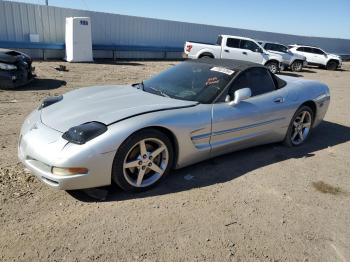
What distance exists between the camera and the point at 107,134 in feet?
11.3

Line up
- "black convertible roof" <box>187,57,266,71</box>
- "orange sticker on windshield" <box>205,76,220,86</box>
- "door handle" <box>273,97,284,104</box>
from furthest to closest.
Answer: "door handle" <box>273,97,284,104</box>
"black convertible roof" <box>187,57,266,71</box>
"orange sticker on windshield" <box>205,76,220,86</box>

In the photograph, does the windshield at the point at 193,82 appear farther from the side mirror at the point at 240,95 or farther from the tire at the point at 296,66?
the tire at the point at 296,66

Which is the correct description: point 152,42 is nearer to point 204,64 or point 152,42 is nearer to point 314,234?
point 204,64

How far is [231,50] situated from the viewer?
17578mm

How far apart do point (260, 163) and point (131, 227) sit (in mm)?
2365

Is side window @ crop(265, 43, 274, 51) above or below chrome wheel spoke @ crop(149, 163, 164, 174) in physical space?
above

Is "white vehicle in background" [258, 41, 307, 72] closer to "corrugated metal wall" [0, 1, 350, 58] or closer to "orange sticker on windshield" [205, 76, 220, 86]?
"corrugated metal wall" [0, 1, 350, 58]

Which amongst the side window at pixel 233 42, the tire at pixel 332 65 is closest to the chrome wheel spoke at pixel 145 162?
the side window at pixel 233 42

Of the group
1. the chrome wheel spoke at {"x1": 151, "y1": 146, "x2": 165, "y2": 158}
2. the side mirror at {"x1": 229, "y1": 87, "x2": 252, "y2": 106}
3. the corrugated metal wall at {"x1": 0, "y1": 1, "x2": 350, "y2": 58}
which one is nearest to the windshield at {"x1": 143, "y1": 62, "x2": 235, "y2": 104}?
the side mirror at {"x1": 229, "y1": 87, "x2": 252, "y2": 106}

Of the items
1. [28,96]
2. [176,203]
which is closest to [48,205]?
[176,203]

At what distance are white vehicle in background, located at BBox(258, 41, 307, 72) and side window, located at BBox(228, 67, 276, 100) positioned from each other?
13981 millimetres

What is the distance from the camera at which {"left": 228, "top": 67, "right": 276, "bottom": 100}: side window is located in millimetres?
4734

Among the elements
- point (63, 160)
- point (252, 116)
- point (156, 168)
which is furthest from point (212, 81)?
point (63, 160)

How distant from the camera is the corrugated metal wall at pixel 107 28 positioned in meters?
15.2
